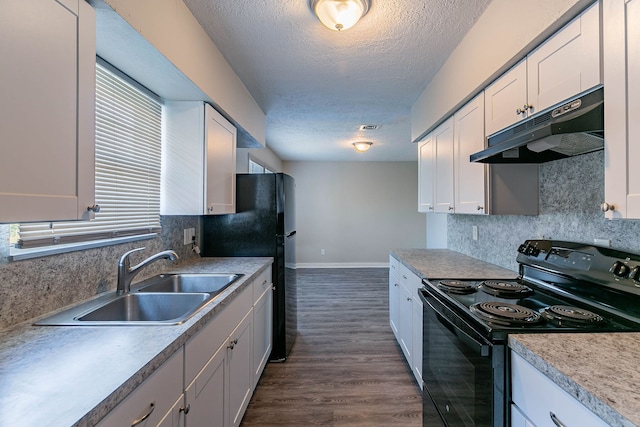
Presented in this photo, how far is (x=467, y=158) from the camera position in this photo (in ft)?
6.45

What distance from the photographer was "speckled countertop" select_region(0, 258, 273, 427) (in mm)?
622

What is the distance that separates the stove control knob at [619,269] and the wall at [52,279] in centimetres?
228

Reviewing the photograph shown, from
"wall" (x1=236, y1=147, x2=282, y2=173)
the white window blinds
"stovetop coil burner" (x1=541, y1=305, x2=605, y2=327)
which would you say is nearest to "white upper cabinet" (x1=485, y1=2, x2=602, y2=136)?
"stovetop coil burner" (x1=541, y1=305, x2=605, y2=327)

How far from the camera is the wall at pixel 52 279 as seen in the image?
3.43ft

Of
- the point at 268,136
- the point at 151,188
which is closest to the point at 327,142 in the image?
the point at 268,136

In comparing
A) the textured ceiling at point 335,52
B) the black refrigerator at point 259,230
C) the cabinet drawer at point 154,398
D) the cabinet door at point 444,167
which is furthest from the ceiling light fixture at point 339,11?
the cabinet drawer at point 154,398

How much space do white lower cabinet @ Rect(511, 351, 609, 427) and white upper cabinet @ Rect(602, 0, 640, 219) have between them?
0.58 metres

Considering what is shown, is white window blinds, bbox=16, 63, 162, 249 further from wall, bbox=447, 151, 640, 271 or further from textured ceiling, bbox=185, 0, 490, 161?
wall, bbox=447, 151, 640, 271

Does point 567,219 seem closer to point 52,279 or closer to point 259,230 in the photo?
point 259,230

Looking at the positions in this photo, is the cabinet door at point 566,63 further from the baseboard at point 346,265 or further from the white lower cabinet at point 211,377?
the baseboard at point 346,265

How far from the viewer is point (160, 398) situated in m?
0.90

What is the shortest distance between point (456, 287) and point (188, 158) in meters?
1.87

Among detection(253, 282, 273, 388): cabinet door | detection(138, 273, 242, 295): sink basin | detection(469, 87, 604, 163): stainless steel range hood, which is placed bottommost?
detection(253, 282, 273, 388): cabinet door

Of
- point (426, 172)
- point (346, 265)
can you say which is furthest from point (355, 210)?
point (426, 172)
